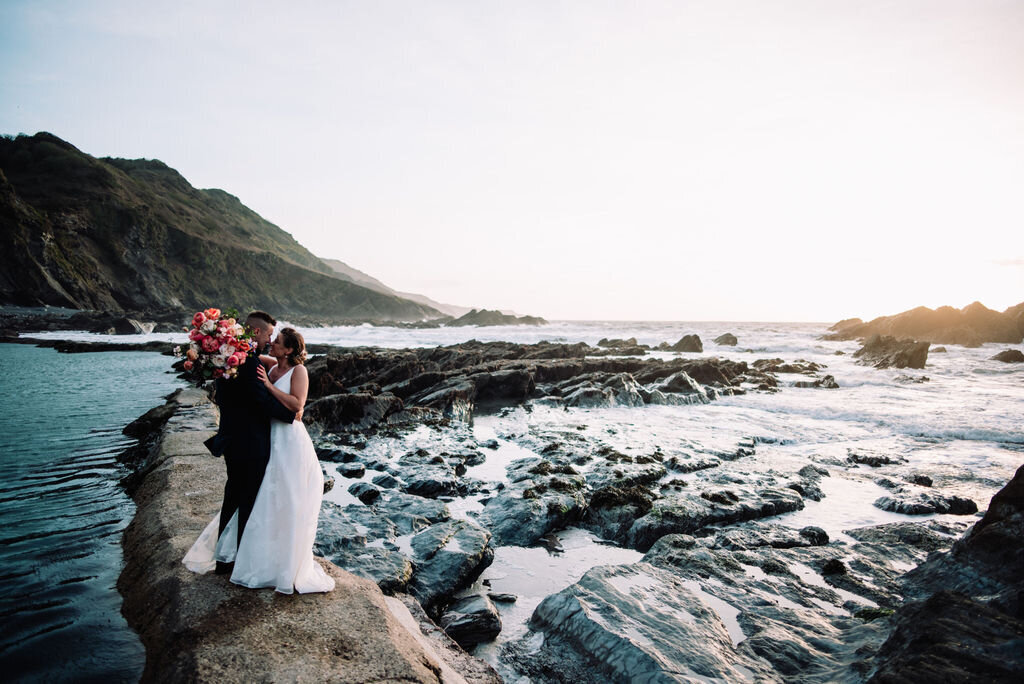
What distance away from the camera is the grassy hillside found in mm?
59250

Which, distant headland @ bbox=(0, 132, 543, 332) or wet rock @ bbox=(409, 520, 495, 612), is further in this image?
distant headland @ bbox=(0, 132, 543, 332)

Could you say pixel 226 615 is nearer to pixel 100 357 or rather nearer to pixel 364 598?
pixel 364 598

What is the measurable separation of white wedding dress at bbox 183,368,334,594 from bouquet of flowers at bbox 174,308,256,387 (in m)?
0.76

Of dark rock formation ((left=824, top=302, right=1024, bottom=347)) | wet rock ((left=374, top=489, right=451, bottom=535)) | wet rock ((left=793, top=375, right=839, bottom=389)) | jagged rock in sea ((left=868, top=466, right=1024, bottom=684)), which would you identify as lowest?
wet rock ((left=374, top=489, right=451, bottom=535))

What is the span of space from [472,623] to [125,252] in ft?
343

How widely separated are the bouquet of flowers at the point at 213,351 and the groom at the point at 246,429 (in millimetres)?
119

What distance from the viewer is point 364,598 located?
13.8 feet

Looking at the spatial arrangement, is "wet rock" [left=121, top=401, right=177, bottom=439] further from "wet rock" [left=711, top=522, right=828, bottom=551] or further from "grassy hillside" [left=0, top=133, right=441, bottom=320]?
"grassy hillside" [left=0, top=133, right=441, bottom=320]

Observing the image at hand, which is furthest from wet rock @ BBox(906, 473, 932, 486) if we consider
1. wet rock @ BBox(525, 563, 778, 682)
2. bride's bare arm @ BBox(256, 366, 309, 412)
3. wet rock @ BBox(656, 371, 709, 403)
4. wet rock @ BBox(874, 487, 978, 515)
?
bride's bare arm @ BBox(256, 366, 309, 412)

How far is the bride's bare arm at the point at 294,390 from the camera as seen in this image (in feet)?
14.0

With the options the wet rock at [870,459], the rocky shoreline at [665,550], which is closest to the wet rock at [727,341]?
the rocky shoreline at [665,550]

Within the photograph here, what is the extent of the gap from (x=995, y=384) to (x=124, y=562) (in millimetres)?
34564

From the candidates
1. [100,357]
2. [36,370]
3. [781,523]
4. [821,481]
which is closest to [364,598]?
[781,523]

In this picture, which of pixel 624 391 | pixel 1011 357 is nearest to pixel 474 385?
pixel 624 391
